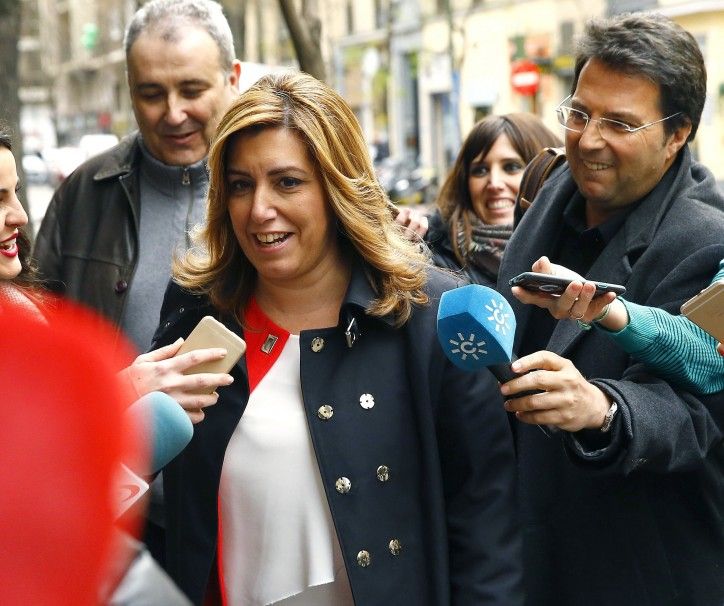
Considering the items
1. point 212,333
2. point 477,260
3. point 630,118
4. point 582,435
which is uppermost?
point 630,118

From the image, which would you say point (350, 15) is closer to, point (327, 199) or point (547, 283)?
point (327, 199)

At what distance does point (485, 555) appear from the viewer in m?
2.61

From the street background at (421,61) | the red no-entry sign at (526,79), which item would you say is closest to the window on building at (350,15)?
the street background at (421,61)

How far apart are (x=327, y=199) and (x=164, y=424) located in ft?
2.48

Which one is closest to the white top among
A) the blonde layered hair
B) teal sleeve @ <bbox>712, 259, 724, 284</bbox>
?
the blonde layered hair

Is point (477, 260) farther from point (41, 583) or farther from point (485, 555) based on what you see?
point (41, 583)

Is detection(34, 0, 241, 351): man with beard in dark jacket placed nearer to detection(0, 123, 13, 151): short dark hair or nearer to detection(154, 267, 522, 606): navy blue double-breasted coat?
detection(0, 123, 13, 151): short dark hair

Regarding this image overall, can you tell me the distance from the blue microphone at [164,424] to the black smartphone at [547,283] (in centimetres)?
73

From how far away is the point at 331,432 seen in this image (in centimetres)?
257

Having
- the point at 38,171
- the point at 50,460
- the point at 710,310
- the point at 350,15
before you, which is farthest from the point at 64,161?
the point at 50,460

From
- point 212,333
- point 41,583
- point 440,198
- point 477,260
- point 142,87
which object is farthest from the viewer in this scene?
point 440,198

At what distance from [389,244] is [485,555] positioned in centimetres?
77

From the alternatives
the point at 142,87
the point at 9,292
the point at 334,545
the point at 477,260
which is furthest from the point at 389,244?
the point at 477,260

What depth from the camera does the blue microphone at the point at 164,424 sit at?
2219 millimetres
